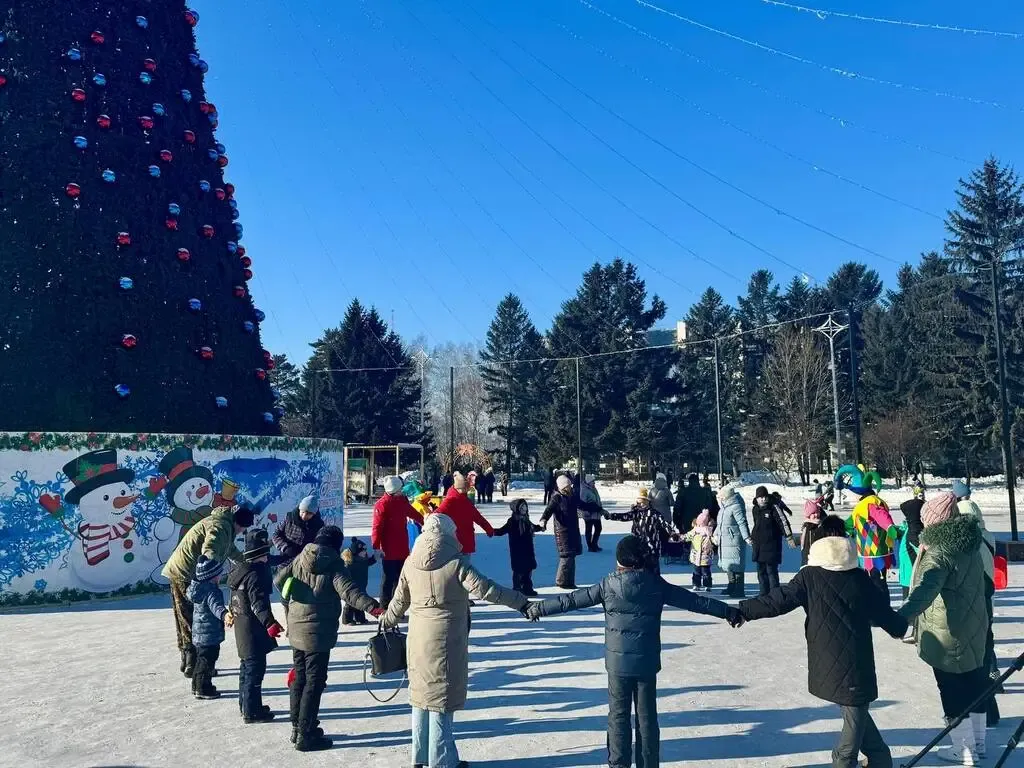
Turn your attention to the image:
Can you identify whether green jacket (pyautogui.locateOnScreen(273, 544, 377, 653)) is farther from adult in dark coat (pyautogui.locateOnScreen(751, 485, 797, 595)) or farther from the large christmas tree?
the large christmas tree

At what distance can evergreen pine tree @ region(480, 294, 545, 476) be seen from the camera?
57.6 metres

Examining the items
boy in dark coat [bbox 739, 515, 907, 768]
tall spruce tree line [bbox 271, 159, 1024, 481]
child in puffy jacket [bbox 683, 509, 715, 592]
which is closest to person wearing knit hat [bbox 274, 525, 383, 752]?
boy in dark coat [bbox 739, 515, 907, 768]

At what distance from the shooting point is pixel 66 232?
1253 cm

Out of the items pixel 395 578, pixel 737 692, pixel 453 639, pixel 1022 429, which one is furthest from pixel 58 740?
pixel 1022 429

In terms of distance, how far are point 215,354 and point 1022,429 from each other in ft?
136

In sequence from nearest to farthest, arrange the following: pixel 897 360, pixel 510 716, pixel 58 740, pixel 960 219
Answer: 1. pixel 58 740
2. pixel 510 716
3. pixel 960 219
4. pixel 897 360

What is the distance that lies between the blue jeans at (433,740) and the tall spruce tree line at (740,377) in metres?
34.6

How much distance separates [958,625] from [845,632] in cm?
108

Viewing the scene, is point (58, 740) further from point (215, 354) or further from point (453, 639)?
point (215, 354)

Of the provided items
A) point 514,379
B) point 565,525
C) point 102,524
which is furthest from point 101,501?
point 514,379

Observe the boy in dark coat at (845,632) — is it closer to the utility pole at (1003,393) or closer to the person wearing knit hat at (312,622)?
the person wearing knit hat at (312,622)

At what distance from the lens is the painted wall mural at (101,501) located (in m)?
11.2

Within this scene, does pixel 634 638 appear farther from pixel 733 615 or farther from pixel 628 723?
pixel 733 615

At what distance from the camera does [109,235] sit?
1293 cm
